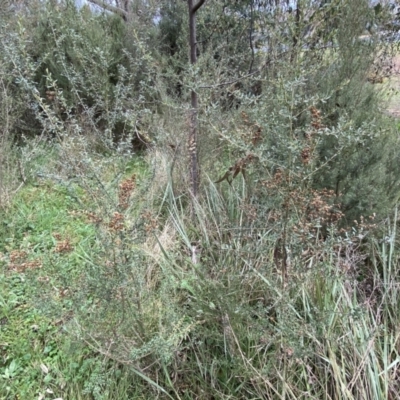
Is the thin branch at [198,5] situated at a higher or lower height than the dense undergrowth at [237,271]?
higher

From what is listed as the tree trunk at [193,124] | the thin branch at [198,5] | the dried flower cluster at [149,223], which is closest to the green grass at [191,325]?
the dried flower cluster at [149,223]

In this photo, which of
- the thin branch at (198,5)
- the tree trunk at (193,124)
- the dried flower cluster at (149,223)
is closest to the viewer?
the dried flower cluster at (149,223)

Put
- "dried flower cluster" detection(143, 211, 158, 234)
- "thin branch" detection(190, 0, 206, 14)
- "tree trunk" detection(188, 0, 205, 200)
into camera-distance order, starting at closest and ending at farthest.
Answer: "dried flower cluster" detection(143, 211, 158, 234)
"thin branch" detection(190, 0, 206, 14)
"tree trunk" detection(188, 0, 205, 200)

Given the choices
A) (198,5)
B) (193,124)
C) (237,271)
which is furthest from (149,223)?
(198,5)

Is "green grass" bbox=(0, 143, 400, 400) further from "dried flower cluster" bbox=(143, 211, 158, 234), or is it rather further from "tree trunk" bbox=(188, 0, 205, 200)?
"tree trunk" bbox=(188, 0, 205, 200)

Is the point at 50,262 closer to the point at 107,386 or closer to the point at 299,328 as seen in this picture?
the point at 107,386

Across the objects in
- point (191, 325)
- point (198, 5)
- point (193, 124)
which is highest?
point (198, 5)

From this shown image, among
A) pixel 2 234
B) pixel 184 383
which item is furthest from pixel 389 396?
pixel 2 234

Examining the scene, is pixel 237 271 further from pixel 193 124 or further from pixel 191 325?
pixel 193 124

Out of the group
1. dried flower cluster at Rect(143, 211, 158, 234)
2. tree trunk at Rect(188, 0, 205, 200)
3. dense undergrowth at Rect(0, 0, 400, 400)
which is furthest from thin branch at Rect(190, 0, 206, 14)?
dried flower cluster at Rect(143, 211, 158, 234)

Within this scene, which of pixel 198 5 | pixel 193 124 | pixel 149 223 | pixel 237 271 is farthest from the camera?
pixel 193 124

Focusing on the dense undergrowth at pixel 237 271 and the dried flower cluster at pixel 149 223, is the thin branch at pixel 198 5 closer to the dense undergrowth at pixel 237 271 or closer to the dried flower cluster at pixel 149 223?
the dense undergrowth at pixel 237 271

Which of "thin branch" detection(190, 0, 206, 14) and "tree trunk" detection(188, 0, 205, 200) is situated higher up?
"thin branch" detection(190, 0, 206, 14)

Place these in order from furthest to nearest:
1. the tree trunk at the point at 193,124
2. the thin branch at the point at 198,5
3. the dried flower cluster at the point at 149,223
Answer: the tree trunk at the point at 193,124 → the thin branch at the point at 198,5 → the dried flower cluster at the point at 149,223
